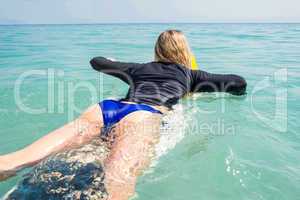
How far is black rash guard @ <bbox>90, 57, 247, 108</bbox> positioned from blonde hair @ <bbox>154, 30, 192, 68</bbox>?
0.12m

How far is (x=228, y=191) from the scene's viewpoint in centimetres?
317

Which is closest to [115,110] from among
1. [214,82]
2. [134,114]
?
[134,114]

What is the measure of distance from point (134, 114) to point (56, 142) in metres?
0.77

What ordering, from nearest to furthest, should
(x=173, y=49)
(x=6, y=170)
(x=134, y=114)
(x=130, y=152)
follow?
(x=6, y=170), (x=130, y=152), (x=134, y=114), (x=173, y=49)

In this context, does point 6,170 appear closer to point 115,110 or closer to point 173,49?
point 115,110

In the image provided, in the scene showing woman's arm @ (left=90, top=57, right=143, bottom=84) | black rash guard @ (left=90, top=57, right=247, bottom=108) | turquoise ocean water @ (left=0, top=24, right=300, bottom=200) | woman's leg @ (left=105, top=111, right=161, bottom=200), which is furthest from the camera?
woman's arm @ (left=90, top=57, right=143, bottom=84)

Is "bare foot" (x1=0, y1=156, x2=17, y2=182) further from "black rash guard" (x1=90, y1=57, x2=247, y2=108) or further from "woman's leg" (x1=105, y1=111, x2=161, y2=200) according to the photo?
"black rash guard" (x1=90, y1=57, x2=247, y2=108)

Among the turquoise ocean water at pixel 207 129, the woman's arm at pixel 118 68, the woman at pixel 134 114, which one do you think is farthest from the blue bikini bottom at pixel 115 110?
the turquoise ocean water at pixel 207 129

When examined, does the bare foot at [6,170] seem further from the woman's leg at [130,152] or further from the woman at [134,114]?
the woman's leg at [130,152]

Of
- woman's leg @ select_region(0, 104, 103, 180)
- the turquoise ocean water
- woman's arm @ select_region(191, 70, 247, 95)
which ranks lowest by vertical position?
the turquoise ocean water

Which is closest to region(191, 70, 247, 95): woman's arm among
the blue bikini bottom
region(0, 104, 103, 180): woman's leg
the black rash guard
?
the black rash guard

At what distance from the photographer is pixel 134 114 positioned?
3.40 metres

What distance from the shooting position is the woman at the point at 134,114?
2.97m

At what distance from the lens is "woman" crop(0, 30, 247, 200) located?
9.75 feet
